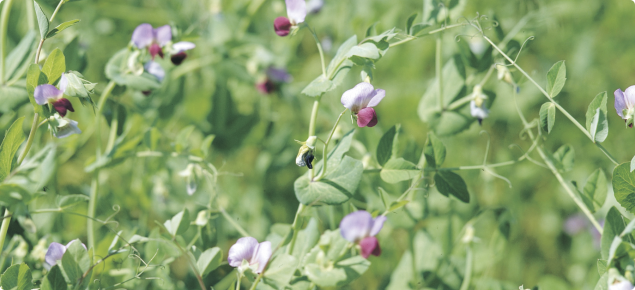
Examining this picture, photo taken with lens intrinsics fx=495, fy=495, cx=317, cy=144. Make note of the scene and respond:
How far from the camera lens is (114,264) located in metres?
1.03

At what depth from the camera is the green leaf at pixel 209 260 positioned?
2.79 feet

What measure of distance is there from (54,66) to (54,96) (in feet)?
0.16

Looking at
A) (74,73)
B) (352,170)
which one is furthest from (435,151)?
(74,73)

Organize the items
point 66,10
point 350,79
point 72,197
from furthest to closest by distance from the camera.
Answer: point 66,10 → point 350,79 → point 72,197

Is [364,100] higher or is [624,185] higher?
[364,100]

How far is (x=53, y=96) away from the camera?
76 centimetres

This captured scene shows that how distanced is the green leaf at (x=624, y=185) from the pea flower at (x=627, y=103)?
7cm

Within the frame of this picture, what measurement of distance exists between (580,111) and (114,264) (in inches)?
75.1

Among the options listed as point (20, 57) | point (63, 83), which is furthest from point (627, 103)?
point (20, 57)

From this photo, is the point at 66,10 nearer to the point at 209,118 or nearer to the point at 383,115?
the point at 209,118

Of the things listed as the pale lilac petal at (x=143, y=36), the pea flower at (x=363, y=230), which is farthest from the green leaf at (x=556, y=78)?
the pale lilac petal at (x=143, y=36)

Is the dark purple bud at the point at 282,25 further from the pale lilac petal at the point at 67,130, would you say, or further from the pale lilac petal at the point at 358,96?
the pale lilac petal at the point at 67,130

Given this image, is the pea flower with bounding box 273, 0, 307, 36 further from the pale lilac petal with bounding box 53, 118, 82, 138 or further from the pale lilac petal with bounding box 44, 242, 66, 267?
the pale lilac petal with bounding box 44, 242, 66, 267

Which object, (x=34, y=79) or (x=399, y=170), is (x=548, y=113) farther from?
(x=34, y=79)
